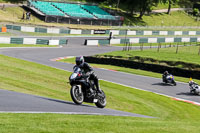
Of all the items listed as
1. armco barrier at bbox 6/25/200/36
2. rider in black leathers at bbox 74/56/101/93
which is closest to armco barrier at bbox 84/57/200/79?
armco barrier at bbox 6/25/200/36

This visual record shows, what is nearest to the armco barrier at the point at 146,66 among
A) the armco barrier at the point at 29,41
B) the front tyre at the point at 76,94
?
the armco barrier at the point at 29,41

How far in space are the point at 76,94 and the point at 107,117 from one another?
2333 millimetres

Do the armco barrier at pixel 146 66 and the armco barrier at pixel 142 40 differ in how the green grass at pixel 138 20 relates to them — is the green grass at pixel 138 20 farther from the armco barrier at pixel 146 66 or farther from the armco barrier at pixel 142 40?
the armco barrier at pixel 146 66

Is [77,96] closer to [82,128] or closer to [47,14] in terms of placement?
[82,128]

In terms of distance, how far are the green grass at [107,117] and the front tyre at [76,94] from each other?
2251mm

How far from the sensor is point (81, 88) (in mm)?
13930

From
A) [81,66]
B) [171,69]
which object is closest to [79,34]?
[171,69]

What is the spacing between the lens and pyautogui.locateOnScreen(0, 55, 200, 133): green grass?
362 inches

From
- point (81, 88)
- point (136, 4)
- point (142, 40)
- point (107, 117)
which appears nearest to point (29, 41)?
point (142, 40)

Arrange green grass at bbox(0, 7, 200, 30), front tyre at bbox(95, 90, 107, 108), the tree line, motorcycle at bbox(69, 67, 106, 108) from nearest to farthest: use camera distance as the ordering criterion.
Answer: motorcycle at bbox(69, 67, 106, 108), front tyre at bbox(95, 90, 107, 108), green grass at bbox(0, 7, 200, 30), the tree line

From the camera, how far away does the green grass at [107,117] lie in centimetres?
920

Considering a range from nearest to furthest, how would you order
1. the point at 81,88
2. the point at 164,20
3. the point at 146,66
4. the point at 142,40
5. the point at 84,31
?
the point at 81,88 < the point at 146,66 < the point at 142,40 < the point at 84,31 < the point at 164,20

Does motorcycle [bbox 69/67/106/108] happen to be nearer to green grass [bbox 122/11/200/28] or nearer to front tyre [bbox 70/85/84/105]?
front tyre [bbox 70/85/84/105]

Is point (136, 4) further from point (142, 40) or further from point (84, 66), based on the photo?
point (84, 66)
